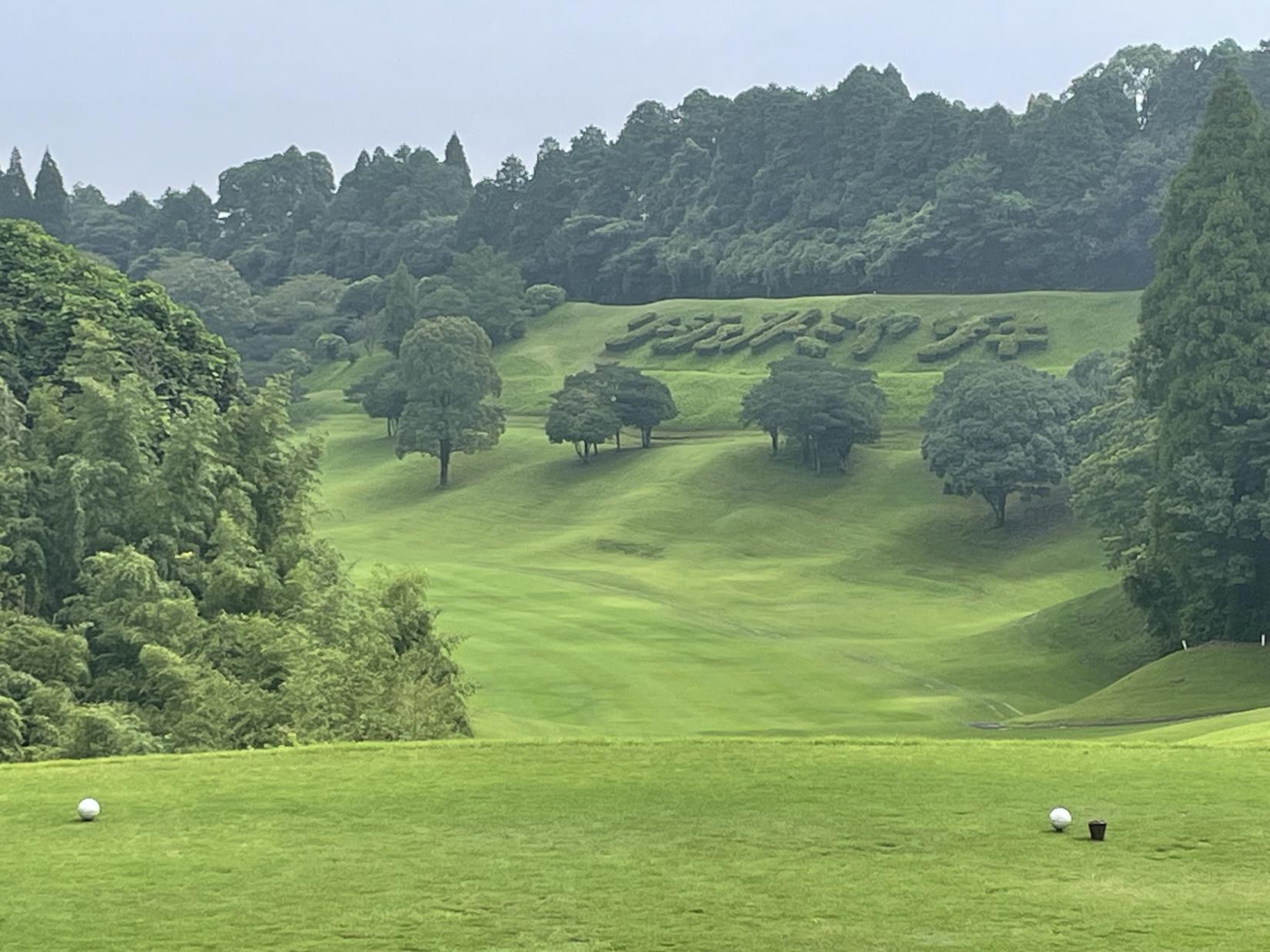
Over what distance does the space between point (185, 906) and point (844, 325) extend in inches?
4117

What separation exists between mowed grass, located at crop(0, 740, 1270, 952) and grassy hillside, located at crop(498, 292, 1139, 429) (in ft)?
269

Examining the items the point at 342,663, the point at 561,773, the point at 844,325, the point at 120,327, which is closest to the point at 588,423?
the point at 844,325

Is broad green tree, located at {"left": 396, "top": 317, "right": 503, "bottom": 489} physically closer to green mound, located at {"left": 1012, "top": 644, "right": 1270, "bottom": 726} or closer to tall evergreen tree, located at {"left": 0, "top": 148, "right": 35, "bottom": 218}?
green mound, located at {"left": 1012, "top": 644, "right": 1270, "bottom": 726}

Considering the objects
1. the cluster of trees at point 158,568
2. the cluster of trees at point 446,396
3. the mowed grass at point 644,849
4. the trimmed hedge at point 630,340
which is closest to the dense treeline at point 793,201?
the trimmed hedge at point 630,340

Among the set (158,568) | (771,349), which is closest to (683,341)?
(771,349)

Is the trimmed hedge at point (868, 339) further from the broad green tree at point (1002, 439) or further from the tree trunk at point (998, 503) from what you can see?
the tree trunk at point (998, 503)

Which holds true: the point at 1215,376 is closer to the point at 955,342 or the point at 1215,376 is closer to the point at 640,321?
the point at 955,342

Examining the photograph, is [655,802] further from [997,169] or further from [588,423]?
[997,169]

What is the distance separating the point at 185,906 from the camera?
536 inches

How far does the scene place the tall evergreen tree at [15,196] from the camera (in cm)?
16825

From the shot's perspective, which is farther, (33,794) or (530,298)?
(530,298)

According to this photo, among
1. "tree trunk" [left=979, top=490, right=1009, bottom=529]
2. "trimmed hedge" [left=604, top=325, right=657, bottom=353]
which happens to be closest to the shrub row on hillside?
"trimmed hedge" [left=604, top=325, right=657, bottom=353]

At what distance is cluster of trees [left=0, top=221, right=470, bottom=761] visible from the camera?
33.5 meters

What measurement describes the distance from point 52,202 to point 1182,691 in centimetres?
14253
